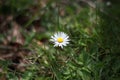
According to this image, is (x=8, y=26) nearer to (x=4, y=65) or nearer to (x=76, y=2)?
(x=76, y=2)

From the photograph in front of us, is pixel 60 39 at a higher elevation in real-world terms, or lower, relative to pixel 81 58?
higher

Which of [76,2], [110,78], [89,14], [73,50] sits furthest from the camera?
[76,2]

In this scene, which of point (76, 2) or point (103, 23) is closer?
point (103, 23)

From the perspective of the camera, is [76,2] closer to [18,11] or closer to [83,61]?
[18,11]

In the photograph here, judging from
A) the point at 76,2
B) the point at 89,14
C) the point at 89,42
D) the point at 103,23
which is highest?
the point at 76,2

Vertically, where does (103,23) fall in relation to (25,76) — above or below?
above

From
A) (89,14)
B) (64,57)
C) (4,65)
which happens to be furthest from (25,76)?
(89,14)

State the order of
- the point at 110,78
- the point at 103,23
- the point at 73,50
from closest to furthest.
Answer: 1. the point at 110,78
2. the point at 73,50
3. the point at 103,23
